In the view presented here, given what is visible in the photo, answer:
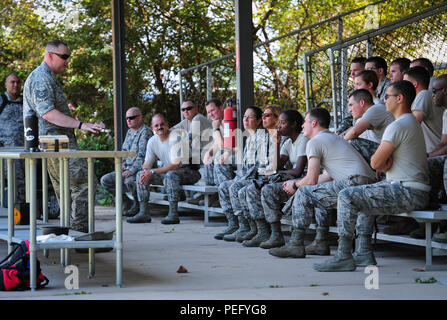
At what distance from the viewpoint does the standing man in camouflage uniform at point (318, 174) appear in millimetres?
6059

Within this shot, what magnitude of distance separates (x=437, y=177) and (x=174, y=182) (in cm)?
433

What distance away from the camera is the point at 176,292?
4.66 m

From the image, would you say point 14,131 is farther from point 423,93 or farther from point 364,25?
point 364,25

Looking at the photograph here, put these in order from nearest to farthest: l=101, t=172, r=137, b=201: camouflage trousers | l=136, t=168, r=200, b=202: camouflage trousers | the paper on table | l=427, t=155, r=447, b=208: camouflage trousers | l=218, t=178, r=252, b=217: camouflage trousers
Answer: the paper on table < l=427, t=155, r=447, b=208: camouflage trousers < l=218, t=178, r=252, b=217: camouflage trousers < l=136, t=168, r=200, b=202: camouflage trousers < l=101, t=172, r=137, b=201: camouflage trousers

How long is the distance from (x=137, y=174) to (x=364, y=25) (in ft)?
29.4

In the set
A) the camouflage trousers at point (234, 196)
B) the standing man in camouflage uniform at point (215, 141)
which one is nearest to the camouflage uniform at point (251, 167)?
the camouflage trousers at point (234, 196)

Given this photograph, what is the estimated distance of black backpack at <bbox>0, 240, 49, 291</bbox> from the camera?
4.75m

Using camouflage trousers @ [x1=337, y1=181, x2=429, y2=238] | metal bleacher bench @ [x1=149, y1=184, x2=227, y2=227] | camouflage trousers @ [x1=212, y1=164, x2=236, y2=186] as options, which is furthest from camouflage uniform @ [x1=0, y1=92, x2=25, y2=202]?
camouflage trousers @ [x1=337, y1=181, x2=429, y2=238]

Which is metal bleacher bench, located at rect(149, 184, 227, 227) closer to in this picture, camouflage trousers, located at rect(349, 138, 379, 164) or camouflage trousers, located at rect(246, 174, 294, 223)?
camouflage trousers, located at rect(246, 174, 294, 223)

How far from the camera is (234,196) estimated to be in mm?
7484
